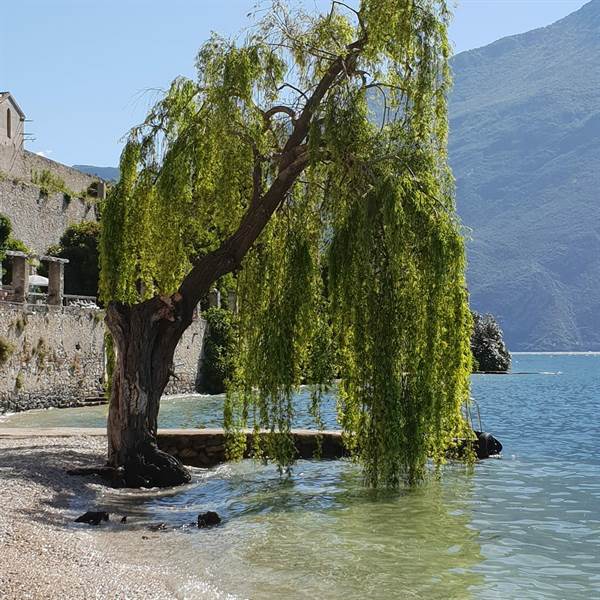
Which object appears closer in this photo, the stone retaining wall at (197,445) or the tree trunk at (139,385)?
the tree trunk at (139,385)

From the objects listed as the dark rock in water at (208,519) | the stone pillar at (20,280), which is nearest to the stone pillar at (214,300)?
the stone pillar at (20,280)

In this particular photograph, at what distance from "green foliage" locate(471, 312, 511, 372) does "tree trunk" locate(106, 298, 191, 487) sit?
54394mm

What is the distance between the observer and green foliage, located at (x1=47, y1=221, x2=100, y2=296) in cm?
4191

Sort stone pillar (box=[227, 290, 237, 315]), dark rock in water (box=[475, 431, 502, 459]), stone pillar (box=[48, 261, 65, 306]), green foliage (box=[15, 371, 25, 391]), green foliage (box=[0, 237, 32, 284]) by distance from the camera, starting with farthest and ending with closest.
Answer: green foliage (box=[0, 237, 32, 284]) → stone pillar (box=[48, 261, 65, 306]) → green foliage (box=[15, 371, 25, 391]) → dark rock in water (box=[475, 431, 502, 459]) → stone pillar (box=[227, 290, 237, 315])

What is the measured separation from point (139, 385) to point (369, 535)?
431 centimetres

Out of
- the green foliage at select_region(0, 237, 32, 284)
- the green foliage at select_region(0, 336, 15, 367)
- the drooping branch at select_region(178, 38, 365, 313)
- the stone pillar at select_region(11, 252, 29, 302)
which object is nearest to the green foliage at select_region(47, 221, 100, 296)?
the green foliage at select_region(0, 237, 32, 284)

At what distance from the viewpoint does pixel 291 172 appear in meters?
13.1

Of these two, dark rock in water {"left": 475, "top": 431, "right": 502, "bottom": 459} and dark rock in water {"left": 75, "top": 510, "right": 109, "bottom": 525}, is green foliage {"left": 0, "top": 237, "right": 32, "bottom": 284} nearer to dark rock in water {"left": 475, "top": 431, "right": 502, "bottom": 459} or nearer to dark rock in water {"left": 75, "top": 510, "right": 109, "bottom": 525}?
dark rock in water {"left": 475, "top": 431, "right": 502, "bottom": 459}

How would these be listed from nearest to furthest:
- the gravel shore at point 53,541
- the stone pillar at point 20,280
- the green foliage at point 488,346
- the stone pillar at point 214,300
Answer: the gravel shore at point 53,541 → the stone pillar at point 20,280 → the stone pillar at point 214,300 → the green foliage at point 488,346

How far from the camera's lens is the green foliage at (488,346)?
66.8 meters

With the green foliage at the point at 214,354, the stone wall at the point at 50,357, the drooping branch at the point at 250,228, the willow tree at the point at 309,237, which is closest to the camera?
the willow tree at the point at 309,237

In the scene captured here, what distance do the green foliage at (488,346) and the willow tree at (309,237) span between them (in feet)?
176

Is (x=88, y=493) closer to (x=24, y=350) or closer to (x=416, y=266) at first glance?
(x=416, y=266)

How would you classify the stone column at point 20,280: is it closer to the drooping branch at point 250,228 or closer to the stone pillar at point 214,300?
the stone pillar at point 214,300
